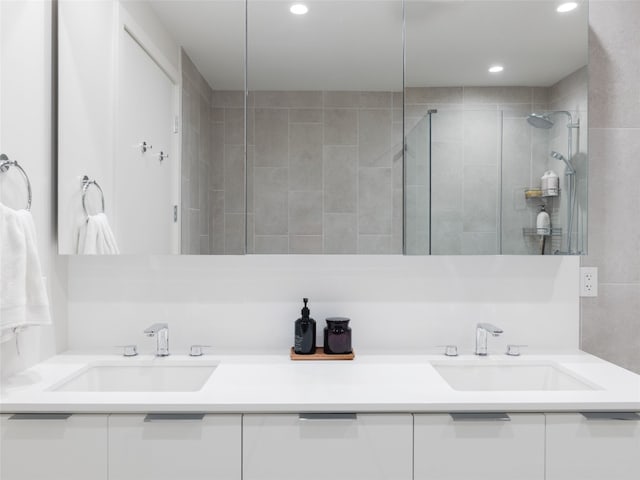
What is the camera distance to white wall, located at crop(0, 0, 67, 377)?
1.36m

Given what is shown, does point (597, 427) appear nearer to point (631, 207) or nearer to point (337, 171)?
point (631, 207)

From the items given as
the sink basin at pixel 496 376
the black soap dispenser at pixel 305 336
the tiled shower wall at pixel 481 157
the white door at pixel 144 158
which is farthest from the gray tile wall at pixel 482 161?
the white door at pixel 144 158

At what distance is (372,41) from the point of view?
5.30ft

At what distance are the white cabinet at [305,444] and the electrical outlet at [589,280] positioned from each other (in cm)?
101

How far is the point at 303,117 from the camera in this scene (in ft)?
5.29

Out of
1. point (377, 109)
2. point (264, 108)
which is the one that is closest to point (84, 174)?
point (264, 108)

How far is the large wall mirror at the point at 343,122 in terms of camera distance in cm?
160

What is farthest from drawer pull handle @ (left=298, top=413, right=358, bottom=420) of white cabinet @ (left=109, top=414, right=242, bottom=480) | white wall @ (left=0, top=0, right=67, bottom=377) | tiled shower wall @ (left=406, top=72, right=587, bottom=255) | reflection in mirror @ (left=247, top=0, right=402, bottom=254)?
white wall @ (left=0, top=0, right=67, bottom=377)

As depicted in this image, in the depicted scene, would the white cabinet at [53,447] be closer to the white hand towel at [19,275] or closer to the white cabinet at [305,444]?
the white hand towel at [19,275]

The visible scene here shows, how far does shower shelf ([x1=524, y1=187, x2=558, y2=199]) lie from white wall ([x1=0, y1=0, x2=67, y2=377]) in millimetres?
1708

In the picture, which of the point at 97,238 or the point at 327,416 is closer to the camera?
the point at 327,416

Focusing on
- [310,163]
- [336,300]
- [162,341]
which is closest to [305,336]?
[336,300]

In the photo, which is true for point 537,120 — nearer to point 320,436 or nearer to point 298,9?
point 298,9

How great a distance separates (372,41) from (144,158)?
0.94 meters
